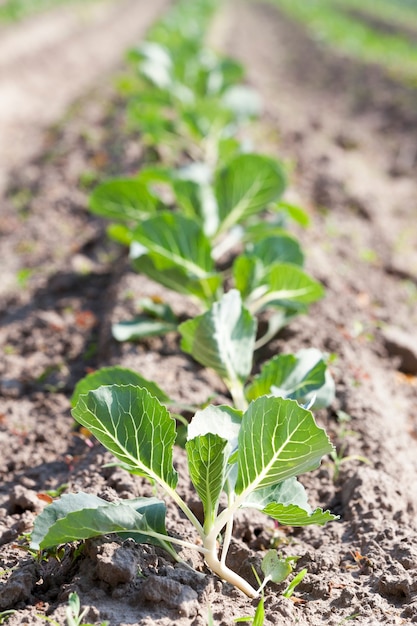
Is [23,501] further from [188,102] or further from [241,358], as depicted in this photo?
[188,102]

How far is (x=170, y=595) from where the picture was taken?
5.55ft

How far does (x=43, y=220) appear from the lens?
193 inches

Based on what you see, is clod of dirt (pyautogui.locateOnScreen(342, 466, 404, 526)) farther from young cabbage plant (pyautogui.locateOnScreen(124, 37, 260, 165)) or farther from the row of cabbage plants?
young cabbage plant (pyautogui.locateOnScreen(124, 37, 260, 165))

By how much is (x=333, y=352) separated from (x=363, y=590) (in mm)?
1312

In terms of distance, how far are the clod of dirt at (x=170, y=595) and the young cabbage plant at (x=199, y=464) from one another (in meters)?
0.10

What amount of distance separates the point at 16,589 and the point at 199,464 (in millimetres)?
525

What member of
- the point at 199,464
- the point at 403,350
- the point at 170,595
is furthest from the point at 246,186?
the point at 170,595

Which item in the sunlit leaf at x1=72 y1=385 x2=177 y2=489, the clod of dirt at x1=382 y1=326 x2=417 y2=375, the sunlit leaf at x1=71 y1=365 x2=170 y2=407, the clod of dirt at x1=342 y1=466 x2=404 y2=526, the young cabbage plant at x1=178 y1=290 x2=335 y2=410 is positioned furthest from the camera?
the clod of dirt at x1=382 y1=326 x2=417 y2=375

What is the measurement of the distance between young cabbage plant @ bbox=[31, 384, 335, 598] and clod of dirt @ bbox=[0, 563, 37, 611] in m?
→ 0.12

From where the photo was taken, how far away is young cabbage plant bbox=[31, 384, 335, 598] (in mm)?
1689

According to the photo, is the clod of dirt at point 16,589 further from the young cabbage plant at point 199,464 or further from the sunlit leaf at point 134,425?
the sunlit leaf at point 134,425

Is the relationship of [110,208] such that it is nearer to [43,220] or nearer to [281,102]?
[43,220]

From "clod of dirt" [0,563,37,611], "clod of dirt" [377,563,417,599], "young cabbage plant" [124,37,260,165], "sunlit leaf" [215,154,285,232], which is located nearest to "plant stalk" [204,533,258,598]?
"clod of dirt" [377,563,417,599]

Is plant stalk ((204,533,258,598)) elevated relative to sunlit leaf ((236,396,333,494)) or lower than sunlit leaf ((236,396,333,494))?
lower
